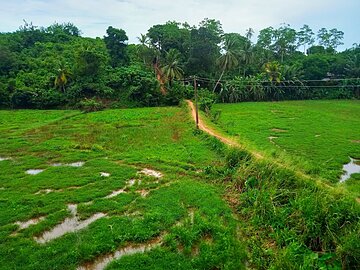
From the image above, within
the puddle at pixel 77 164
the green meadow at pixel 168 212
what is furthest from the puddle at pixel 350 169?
the puddle at pixel 77 164

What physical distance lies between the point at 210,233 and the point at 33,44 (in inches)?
2234

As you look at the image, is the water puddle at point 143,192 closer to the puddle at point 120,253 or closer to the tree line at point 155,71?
the puddle at point 120,253

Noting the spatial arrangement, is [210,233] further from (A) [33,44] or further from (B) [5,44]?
(A) [33,44]

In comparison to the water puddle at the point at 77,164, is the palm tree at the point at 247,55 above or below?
above

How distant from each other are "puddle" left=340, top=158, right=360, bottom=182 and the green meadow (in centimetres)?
45

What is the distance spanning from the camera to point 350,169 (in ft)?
54.3

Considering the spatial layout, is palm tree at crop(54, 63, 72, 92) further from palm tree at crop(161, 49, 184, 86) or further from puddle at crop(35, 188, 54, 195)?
puddle at crop(35, 188, 54, 195)

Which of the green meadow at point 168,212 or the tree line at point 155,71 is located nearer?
the green meadow at point 168,212

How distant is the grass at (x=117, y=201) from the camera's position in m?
8.71

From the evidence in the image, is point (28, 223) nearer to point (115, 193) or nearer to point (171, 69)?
point (115, 193)

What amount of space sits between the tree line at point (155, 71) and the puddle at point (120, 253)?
1246 inches

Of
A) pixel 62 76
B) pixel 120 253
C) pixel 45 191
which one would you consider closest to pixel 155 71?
pixel 62 76

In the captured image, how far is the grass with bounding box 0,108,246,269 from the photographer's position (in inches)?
343

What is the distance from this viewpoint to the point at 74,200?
40.7 feet
